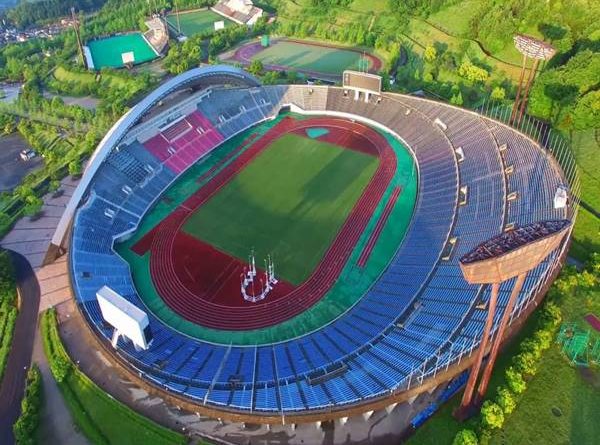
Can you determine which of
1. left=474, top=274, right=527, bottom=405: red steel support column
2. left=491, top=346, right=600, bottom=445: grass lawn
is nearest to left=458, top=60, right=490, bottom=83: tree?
left=491, top=346, right=600, bottom=445: grass lawn

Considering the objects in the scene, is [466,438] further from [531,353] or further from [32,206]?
[32,206]

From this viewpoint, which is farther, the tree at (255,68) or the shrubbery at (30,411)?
the tree at (255,68)

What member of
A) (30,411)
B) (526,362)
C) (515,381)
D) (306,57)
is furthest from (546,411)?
(306,57)

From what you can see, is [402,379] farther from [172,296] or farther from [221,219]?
[221,219]

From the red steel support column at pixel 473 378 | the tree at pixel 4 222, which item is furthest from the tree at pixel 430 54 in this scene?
the tree at pixel 4 222

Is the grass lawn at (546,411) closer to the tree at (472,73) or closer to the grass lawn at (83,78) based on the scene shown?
the tree at (472,73)

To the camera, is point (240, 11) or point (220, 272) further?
point (240, 11)

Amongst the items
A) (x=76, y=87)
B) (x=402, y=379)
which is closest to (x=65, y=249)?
(x=402, y=379)
